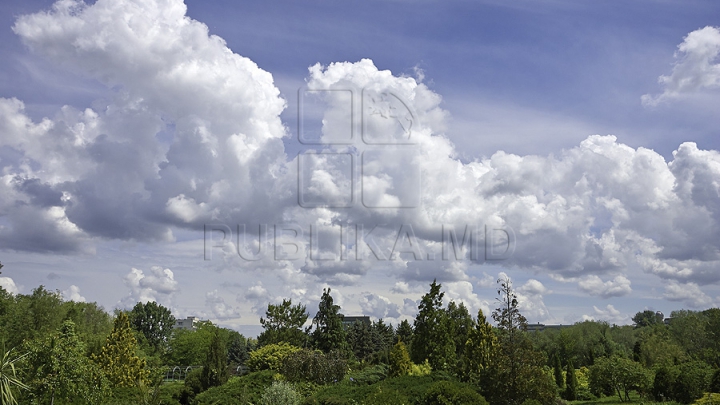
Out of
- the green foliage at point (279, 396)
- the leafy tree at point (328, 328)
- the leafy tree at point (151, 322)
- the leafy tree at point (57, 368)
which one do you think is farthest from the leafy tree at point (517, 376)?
the leafy tree at point (151, 322)

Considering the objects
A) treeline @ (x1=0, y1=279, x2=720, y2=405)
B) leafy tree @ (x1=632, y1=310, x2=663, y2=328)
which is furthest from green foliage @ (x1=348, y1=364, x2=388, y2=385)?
leafy tree @ (x1=632, y1=310, x2=663, y2=328)

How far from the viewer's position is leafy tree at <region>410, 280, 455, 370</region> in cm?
3719

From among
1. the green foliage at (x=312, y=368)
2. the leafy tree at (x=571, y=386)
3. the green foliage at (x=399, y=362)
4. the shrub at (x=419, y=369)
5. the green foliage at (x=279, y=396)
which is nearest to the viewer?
the green foliage at (x=279, y=396)

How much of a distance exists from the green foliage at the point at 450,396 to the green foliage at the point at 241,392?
7669 mm

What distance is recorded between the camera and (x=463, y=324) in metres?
43.6

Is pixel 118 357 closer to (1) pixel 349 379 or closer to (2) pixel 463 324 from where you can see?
(1) pixel 349 379

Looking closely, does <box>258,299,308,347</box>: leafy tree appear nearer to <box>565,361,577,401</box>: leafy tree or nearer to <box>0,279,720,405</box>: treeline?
<box>0,279,720,405</box>: treeline

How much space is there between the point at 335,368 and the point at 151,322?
60317mm

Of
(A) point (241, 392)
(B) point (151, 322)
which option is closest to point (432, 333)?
(A) point (241, 392)

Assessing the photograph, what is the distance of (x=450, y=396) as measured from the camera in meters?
18.4

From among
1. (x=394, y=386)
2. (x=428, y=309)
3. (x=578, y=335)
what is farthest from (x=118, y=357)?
(x=578, y=335)

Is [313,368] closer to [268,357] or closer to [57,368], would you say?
[268,357]

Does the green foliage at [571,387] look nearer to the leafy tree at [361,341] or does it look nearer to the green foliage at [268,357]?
the green foliage at [268,357]

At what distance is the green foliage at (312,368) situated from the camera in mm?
26984
